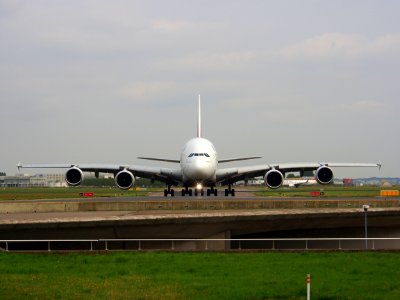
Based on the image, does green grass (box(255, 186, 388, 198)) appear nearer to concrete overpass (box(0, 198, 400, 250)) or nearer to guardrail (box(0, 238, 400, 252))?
concrete overpass (box(0, 198, 400, 250))

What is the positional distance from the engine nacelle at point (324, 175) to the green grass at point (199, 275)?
36.2 metres

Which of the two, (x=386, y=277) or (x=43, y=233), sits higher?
(x=43, y=233)

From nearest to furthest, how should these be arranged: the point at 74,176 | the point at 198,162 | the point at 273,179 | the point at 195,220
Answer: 1. the point at 195,220
2. the point at 198,162
3. the point at 74,176
4. the point at 273,179

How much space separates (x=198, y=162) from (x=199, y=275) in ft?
123

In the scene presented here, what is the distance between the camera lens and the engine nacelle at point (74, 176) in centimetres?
5739

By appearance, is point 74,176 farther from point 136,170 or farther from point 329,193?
point 329,193

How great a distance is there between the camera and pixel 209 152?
56938 millimetres

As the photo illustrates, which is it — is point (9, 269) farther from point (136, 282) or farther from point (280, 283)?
point (280, 283)

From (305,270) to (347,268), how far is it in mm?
1251

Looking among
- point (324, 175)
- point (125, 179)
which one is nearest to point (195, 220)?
point (125, 179)

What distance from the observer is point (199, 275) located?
709 inches

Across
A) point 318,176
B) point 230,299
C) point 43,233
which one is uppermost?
point 318,176

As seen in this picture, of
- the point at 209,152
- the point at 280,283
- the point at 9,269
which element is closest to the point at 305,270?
the point at 280,283

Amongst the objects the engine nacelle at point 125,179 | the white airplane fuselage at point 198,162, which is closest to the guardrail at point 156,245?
the white airplane fuselage at point 198,162
